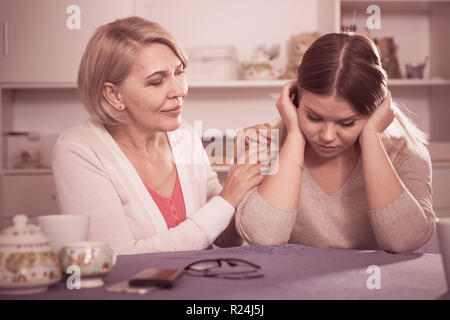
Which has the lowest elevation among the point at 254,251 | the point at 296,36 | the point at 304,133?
the point at 254,251

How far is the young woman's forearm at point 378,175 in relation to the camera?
1307 millimetres

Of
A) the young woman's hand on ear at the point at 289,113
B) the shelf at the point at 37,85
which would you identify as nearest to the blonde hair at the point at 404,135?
the young woman's hand on ear at the point at 289,113

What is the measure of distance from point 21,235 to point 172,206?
73 cm

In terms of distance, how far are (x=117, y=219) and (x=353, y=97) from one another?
0.62 metres

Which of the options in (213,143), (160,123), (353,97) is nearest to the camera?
(353,97)

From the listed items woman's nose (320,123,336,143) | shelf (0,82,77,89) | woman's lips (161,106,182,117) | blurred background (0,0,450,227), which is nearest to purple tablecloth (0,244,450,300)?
woman's nose (320,123,336,143)

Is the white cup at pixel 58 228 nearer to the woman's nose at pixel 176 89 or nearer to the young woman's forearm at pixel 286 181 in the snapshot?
the young woman's forearm at pixel 286 181

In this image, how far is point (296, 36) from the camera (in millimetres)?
3197

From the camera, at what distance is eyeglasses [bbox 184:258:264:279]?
0.94 meters

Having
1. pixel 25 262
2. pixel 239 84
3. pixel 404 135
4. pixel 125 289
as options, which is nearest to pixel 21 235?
pixel 25 262

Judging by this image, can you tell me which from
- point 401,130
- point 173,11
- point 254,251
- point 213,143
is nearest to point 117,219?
point 254,251

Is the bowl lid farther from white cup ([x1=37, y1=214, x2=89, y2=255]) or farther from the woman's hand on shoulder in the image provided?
the woman's hand on shoulder

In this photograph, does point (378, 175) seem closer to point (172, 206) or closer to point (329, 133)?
point (329, 133)
